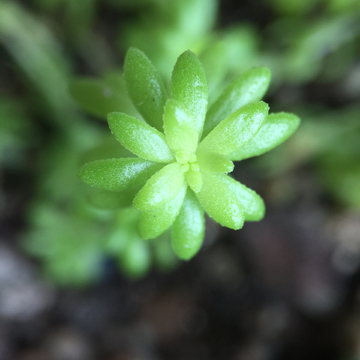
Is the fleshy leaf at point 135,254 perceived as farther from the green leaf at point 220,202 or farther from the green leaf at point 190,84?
the green leaf at point 190,84

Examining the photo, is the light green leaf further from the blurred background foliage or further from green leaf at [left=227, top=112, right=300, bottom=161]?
the blurred background foliage

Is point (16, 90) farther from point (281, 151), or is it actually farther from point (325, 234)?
point (325, 234)

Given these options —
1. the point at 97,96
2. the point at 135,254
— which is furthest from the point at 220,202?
the point at 135,254

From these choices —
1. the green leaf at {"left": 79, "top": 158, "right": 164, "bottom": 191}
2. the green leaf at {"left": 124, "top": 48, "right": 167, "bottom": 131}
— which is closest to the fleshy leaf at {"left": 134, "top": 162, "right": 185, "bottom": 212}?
the green leaf at {"left": 79, "top": 158, "right": 164, "bottom": 191}

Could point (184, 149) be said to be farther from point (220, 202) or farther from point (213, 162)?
point (220, 202)

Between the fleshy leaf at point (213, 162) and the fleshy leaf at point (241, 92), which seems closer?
the fleshy leaf at point (213, 162)

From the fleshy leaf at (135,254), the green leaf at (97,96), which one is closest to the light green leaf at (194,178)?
the green leaf at (97,96)

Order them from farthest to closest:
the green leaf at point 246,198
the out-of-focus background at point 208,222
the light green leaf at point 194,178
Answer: the out-of-focus background at point 208,222, the green leaf at point 246,198, the light green leaf at point 194,178
